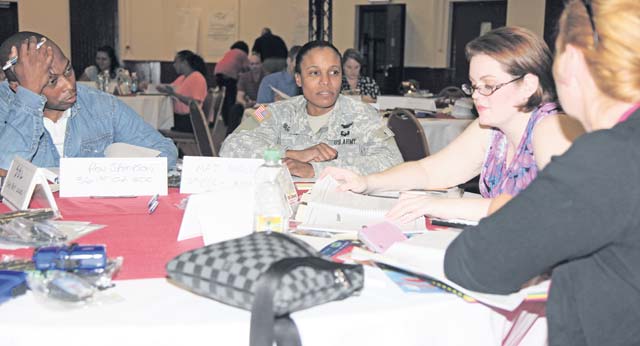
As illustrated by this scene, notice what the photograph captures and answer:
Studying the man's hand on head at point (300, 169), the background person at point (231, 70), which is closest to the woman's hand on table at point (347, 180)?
the man's hand on head at point (300, 169)

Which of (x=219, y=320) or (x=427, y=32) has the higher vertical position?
(x=427, y=32)

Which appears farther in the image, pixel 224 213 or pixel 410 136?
pixel 410 136

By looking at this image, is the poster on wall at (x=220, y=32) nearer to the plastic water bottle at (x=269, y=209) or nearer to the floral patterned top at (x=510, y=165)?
the floral patterned top at (x=510, y=165)

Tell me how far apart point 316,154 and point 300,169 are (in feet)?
0.41

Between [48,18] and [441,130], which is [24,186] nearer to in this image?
[441,130]

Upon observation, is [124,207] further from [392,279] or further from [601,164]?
[601,164]

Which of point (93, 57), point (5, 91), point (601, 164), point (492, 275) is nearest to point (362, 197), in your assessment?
point (492, 275)

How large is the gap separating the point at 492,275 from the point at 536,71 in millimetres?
978

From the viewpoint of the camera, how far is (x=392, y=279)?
1.42 m

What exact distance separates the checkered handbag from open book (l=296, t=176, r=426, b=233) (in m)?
0.47

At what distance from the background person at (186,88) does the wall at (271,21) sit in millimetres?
4432

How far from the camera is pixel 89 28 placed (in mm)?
12445

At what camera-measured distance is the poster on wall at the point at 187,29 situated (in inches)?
510

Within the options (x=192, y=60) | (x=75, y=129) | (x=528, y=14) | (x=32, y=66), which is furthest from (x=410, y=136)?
(x=528, y=14)
